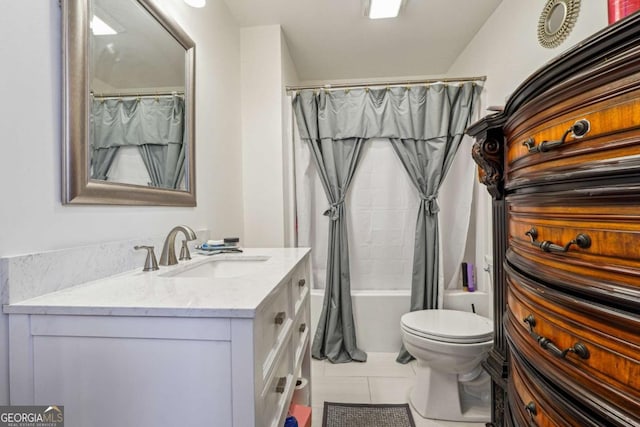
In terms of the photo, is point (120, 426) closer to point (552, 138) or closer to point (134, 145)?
point (134, 145)

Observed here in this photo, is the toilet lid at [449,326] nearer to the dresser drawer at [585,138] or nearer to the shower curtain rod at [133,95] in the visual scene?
the dresser drawer at [585,138]

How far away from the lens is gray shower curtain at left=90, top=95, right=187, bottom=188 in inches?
37.6

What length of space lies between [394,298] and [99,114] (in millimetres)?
2051

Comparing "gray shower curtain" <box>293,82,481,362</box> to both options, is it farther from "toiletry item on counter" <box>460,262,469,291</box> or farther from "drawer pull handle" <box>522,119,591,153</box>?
"drawer pull handle" <box>522,119,591,153</box>

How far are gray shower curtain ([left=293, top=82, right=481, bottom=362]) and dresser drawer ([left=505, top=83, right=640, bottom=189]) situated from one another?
1549 mm

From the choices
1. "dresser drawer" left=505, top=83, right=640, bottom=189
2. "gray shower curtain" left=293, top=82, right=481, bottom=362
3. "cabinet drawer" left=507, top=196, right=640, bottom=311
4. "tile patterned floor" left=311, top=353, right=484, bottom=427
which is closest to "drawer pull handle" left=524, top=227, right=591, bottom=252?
"cabinet drawer" left=507, top=196, right=640, bottom=311

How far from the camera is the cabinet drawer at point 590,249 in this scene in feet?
1.53

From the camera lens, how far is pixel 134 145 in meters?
1.13

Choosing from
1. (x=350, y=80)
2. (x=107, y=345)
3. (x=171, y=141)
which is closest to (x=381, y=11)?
(x=350, y=80)

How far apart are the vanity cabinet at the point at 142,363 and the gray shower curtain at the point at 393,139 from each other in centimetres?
162

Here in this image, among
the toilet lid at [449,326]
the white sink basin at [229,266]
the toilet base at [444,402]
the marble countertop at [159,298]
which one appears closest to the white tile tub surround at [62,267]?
the marble countertop at [159,298]

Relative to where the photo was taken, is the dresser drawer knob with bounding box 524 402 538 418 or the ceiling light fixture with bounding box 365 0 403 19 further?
the ceiling light fixture with bounding box 365 0 403 19

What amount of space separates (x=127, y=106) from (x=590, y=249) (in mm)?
1384

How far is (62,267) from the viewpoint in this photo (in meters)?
0.80
